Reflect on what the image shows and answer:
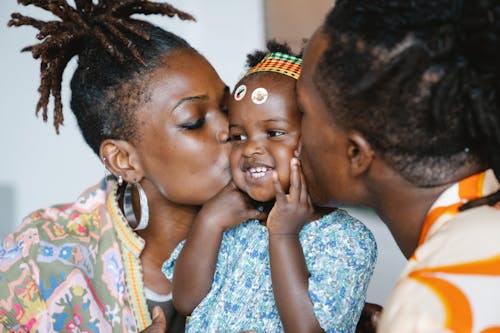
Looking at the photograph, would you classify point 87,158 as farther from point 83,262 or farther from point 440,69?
point 440,69

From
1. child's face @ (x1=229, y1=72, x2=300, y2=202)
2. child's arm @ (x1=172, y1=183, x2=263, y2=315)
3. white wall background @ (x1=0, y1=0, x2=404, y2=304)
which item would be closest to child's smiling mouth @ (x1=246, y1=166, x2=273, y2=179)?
child's face @ (x1=229, y1=72, x2=300, y2=202)

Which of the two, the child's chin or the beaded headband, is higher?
the beaded headband

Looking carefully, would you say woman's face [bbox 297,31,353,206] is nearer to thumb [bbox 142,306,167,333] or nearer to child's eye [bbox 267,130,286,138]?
child's eye [bbox 267,130,286,138]

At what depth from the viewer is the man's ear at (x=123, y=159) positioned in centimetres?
180

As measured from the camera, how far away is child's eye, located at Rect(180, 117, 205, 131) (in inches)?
67.6

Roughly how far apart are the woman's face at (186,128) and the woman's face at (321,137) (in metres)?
0.41

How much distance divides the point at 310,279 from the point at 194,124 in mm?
551

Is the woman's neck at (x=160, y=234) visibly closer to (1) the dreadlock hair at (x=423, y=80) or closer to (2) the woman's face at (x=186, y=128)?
(2) the woman's face at (x=186, y=128)

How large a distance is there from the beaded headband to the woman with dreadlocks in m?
0.35

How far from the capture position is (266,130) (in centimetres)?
161

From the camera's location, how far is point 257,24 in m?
3.39

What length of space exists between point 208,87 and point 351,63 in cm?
68

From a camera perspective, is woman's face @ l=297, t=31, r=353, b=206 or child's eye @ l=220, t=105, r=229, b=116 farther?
child's eye @ l=220, t=105, r=229, b=116

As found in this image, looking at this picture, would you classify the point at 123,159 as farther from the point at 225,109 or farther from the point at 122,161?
the point at 225,109
